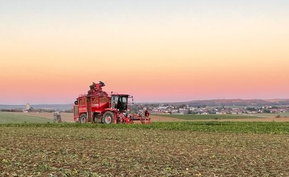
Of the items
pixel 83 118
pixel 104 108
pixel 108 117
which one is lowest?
pixel 83 118

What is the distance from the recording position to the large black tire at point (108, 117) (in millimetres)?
57791

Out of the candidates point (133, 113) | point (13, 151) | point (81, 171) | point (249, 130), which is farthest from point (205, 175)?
point (133, 113)

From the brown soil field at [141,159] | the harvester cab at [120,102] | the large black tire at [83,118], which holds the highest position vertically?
the harvester cab at [120,102]

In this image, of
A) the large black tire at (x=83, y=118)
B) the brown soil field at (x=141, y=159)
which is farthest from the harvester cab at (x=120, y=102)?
the brown soil field at (x=141, y=159)

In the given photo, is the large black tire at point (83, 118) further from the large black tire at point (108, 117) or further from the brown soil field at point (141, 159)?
the brown soil field at point (141, 159)

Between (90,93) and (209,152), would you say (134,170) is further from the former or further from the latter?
(90,93)

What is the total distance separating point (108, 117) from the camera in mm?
58062

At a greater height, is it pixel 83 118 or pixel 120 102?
pixel 120 102

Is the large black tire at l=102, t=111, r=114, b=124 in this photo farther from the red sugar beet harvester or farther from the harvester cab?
the harvester cab

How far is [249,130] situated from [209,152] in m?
21.8

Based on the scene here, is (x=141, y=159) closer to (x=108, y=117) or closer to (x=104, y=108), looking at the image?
(x=108, y=117)

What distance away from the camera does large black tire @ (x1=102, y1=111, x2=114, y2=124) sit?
5779 cm

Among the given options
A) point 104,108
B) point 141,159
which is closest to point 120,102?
point 104,108

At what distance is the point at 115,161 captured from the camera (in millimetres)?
22203
